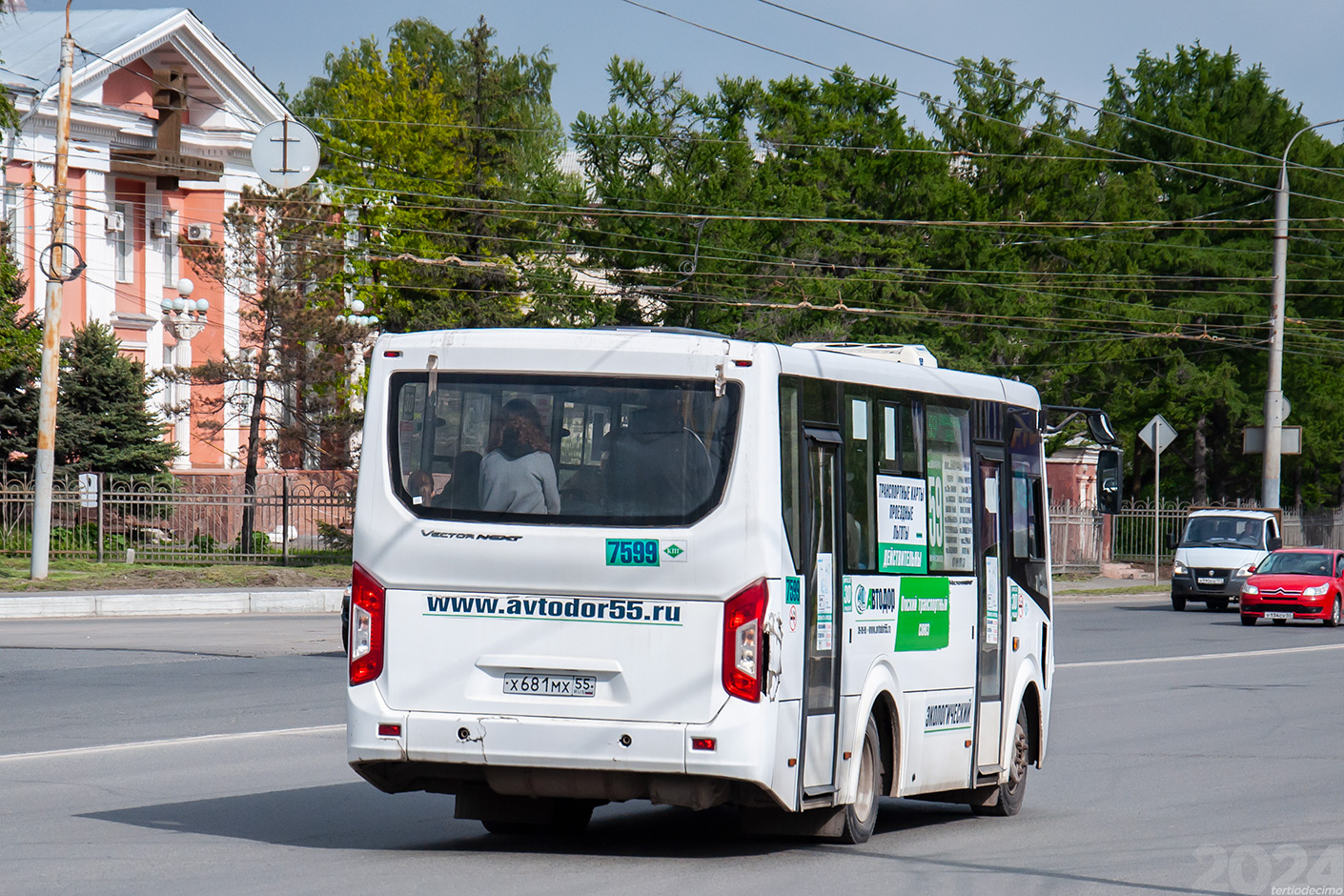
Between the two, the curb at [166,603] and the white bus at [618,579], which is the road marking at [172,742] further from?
the curb at [166,603]

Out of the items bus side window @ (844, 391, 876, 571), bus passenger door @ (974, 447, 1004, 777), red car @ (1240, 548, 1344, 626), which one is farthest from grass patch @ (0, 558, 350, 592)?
bus side window @ (844, 391, 876, 571)

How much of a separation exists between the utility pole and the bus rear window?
75.1 feet

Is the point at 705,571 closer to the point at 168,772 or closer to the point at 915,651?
the point at 915,651

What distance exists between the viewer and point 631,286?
1806 inches

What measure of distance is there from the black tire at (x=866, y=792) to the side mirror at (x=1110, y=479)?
332 cm

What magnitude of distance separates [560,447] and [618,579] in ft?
2.32

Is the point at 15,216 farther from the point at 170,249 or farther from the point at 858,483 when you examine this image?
the point at 858,483

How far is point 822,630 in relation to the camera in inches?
331

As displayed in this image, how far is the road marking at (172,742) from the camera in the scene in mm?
11766

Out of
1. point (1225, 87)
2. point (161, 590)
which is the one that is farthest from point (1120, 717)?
point (1225, 87)

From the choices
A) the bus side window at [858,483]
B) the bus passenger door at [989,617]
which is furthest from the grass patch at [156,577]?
the bus side window at [858,483]

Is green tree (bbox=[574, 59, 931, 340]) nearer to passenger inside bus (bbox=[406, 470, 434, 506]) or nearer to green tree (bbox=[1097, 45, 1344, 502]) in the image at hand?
green tree (bbox=[1097, 45, 1344, 502])

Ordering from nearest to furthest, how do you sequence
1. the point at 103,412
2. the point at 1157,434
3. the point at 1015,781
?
the point at 1015,781 → the point at 1157,434 → the point at 103,412

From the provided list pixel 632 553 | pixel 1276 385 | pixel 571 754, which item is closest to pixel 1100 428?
pixel 632 553
